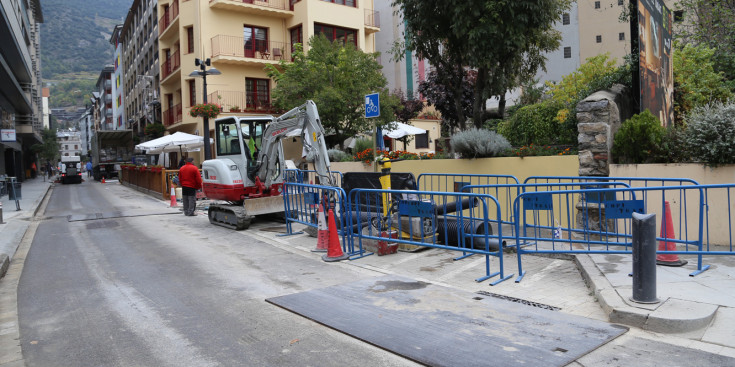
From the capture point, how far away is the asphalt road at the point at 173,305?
4.45 m

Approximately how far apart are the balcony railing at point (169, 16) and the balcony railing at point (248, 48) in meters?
5.05

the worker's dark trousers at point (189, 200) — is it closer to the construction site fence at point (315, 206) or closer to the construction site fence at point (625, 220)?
the construction site fence at point (315, 206)

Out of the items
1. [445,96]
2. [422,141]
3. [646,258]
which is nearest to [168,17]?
[422,141]

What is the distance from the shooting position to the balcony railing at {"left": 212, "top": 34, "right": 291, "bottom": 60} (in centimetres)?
2841

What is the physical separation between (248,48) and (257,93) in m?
2.66

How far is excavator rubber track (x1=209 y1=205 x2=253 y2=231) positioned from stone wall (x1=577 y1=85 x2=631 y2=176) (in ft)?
24.7

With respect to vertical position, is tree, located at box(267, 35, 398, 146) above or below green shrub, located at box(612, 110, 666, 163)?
above

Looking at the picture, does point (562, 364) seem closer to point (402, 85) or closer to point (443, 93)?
point (443, 93)

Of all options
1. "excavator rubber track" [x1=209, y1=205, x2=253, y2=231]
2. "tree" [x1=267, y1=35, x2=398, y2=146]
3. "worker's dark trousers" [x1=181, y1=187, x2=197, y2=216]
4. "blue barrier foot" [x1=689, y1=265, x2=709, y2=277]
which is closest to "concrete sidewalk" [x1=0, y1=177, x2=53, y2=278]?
"worker's dark trousers" [x1=181, y1=187, x2=197, y2=216]

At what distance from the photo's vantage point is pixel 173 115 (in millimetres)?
34531

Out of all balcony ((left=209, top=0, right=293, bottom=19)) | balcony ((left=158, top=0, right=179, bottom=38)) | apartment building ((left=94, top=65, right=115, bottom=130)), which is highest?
apartment building ((left=94, top=65, right=115, bottom=130))

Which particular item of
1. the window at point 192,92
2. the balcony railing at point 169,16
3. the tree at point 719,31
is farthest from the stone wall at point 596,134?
the balcony railing at point 169,16

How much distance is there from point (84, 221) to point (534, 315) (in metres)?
14.0

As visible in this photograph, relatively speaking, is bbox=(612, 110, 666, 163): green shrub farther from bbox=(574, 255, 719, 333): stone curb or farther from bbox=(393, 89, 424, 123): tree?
bbox=(393, 89, 424, 123): tree
